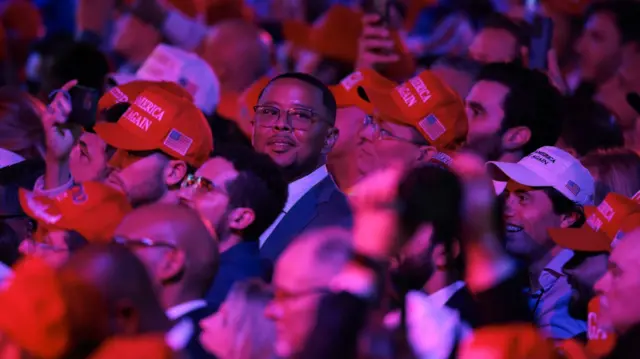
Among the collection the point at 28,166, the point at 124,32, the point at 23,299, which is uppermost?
the point at 23,299

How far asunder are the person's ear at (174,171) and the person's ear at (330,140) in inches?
26.7

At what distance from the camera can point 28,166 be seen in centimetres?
551

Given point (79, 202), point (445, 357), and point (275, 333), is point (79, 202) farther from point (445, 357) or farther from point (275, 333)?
point (445, 357)

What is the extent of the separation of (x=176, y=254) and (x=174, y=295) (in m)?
0.14

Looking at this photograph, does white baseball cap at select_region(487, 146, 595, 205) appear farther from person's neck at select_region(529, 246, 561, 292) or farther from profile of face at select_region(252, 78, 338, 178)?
profile of face at select_region(252, 78, 338, 178)

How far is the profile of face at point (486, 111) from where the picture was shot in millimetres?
5502

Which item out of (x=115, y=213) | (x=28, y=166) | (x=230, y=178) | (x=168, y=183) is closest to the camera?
(x=115, y=213)

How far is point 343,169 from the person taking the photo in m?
5.92

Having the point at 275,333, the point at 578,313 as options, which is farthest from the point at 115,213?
the point at 578,313

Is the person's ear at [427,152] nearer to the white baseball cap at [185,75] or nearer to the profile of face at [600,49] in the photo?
the white baseball cap at [185,75]

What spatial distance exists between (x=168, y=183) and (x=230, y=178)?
1.49 ft

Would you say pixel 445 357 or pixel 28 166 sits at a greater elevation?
pixel 445 357

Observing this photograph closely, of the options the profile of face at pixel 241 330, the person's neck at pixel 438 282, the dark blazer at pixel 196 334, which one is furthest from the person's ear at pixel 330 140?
the profile of face at pixel 241 330

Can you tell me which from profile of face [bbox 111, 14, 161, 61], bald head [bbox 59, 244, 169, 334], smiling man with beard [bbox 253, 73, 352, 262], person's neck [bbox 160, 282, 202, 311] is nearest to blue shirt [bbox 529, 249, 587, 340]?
smiling man with beard [bbox 253, 73, 352, 262]
